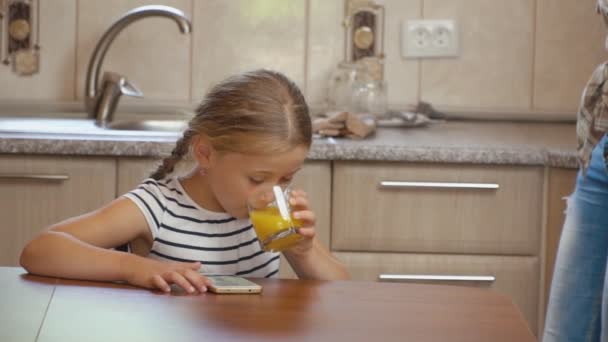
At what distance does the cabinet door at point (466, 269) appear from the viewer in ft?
7.47

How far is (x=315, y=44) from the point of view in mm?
2895

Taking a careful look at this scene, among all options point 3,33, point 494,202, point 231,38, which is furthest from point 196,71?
point 494,202

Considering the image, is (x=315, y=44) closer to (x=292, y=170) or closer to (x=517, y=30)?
(x=517, y=30)

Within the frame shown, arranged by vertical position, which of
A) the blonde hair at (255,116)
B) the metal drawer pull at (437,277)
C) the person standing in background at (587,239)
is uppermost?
the blonde hair at (255,116)

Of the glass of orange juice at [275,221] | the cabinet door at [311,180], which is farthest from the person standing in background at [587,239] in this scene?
the glass of orange juice at [275,221]

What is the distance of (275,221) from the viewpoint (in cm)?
129

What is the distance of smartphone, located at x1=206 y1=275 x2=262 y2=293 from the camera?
121 cm

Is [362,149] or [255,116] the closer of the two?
[255,116]

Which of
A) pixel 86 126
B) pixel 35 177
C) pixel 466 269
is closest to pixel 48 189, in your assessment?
pixel 35 177

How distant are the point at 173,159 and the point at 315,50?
4.40 ft

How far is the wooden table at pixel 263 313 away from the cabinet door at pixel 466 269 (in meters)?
0.97

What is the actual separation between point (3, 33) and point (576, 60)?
1.56m

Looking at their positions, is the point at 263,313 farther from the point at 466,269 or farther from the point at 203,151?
the point at 466,269

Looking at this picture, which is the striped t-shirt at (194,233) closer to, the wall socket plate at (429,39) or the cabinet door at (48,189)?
the cabinet door at (48,189)
